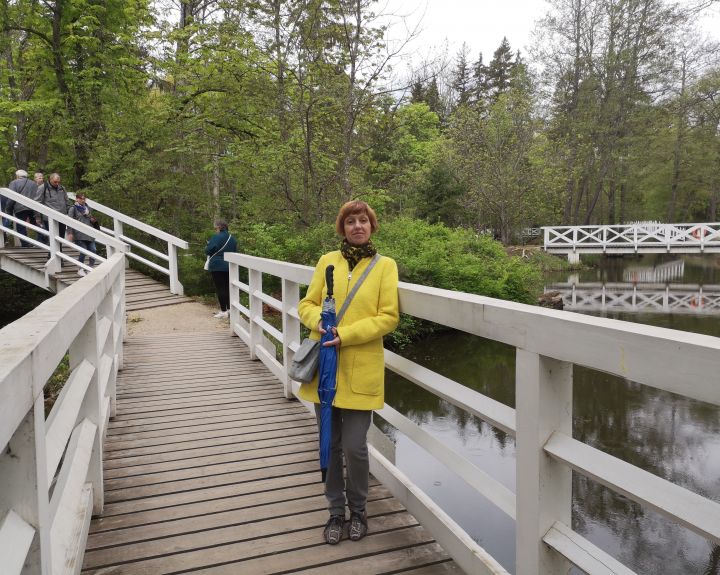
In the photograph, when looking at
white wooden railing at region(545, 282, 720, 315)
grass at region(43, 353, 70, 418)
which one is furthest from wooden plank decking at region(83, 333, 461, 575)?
white wooden railing at region(545, 282, 720, 315)

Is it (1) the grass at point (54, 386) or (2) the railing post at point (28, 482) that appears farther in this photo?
(1) the grass at point (54, 386)

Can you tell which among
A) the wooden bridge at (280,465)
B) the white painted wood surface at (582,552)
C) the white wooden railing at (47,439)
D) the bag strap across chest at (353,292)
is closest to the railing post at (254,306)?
the wooden bridge at (280,465)

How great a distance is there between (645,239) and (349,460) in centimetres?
3313

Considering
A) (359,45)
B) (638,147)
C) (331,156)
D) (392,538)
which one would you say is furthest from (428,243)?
(638,147)

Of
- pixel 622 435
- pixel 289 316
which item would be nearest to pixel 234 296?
pixel 289 316

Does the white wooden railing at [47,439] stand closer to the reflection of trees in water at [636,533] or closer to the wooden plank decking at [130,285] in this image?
the reflection of trees in water at [636,533]

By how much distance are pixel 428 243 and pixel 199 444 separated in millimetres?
10858

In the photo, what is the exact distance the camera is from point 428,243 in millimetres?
14258

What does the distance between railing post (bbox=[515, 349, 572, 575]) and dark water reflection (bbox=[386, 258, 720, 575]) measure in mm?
3646

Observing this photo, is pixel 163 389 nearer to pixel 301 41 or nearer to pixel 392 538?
pixel 392 538

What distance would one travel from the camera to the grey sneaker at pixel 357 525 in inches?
106

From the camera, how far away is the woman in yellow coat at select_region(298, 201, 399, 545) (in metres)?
2.55

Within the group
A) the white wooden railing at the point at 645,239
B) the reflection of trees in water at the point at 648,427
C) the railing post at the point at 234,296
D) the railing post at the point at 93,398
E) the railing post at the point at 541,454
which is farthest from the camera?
the white wooden railing at the point at 645,239

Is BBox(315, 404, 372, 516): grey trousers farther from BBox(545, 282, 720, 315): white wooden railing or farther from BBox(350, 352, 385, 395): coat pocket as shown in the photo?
BBox(545, 282, 720, 315): white wooden railing
